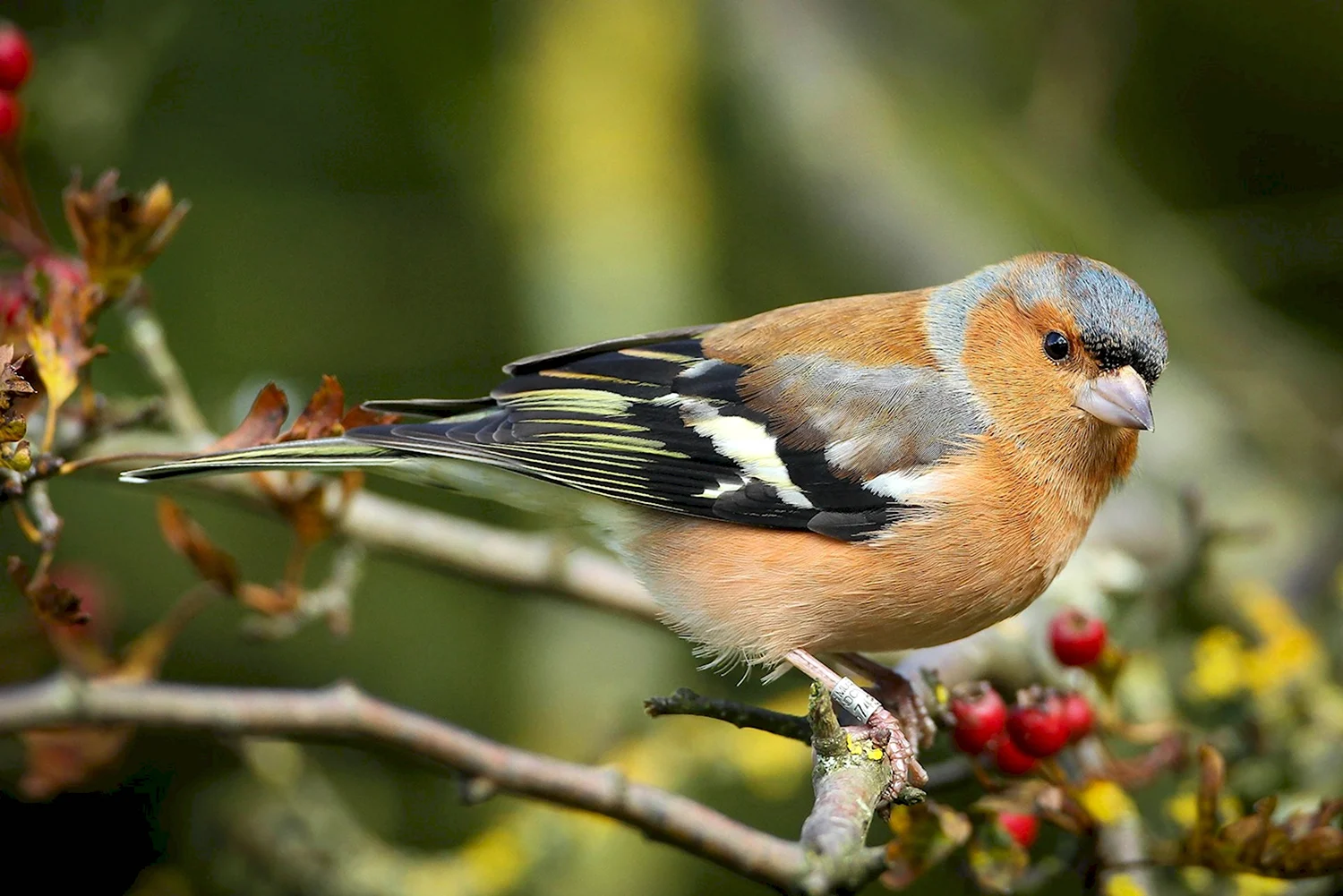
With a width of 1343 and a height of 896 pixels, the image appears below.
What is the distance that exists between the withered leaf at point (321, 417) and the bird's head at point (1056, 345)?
1754 millimetres

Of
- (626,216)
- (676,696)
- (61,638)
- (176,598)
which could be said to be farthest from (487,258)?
(676,696)

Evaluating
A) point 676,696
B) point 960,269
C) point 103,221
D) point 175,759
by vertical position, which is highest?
point 960,269

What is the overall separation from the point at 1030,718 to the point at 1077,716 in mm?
147

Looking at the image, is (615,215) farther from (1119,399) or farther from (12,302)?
(12,302)

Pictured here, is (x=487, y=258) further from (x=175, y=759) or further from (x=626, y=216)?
(x=175, y=759)

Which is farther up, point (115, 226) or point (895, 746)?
point (115, 226)

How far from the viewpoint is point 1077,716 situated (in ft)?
9.91

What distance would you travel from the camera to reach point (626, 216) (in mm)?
6098

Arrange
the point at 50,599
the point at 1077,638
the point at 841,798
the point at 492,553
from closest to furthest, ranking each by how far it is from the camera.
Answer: the point at 841,798 → the point at 50,599 → the point at 1077,638 → the point at 492,553

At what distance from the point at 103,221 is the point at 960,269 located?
4.06 m

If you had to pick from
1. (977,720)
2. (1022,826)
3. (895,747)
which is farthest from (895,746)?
(1022,826)

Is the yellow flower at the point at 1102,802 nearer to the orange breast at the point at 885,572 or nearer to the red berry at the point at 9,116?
the orange breast at the point at 885,572

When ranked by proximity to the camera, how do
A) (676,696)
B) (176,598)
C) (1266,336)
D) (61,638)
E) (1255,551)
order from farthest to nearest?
(1266,336)
(176,598)
(1255,551)
(61,638)
(676,696)

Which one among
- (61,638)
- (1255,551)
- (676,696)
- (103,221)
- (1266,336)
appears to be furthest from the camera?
(1266,336)
